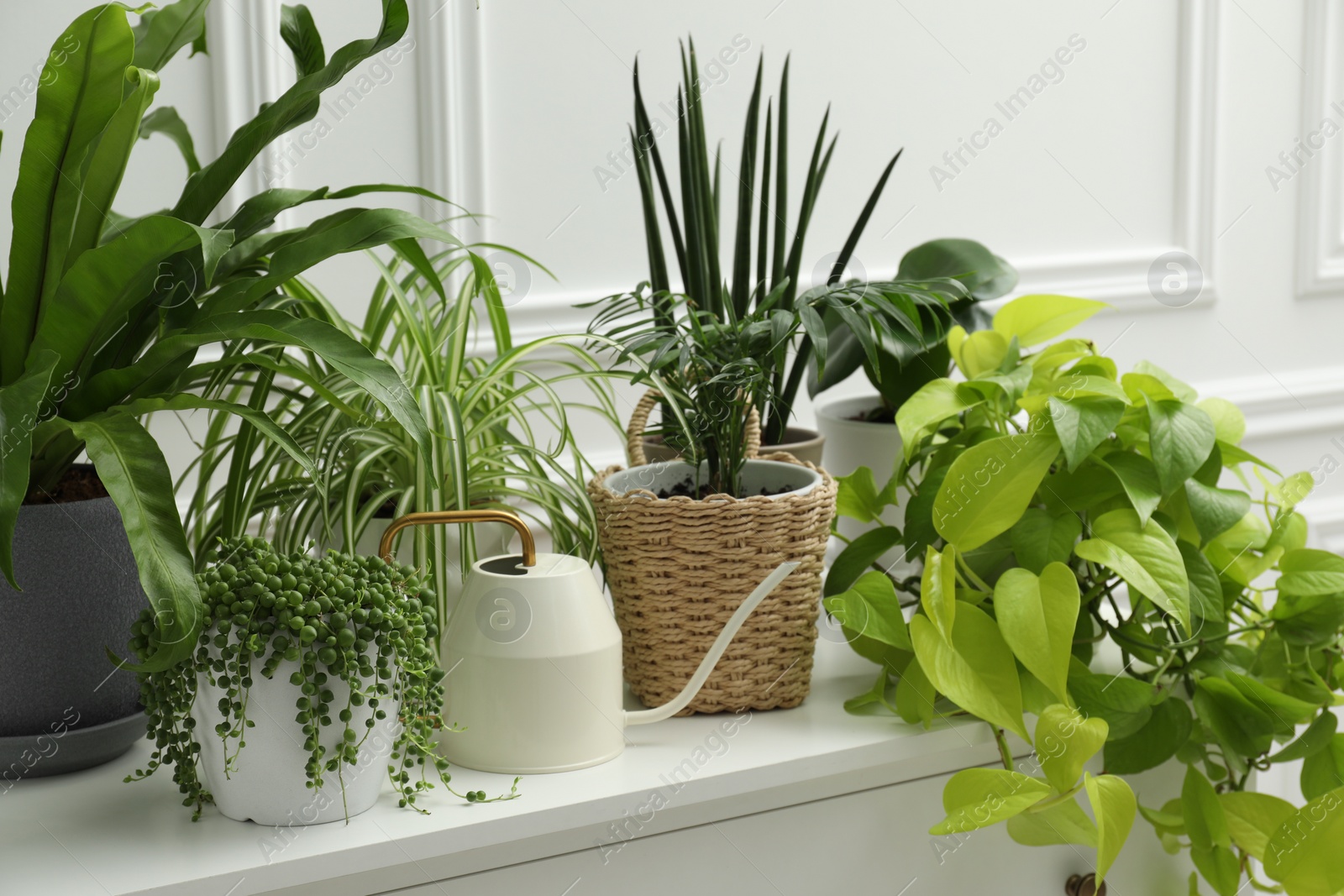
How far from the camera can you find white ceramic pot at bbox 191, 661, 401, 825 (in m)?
0.58

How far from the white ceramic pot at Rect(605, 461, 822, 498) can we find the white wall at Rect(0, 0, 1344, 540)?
47cm

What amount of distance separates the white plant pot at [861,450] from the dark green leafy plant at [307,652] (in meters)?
0.46

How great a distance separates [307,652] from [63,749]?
22cm

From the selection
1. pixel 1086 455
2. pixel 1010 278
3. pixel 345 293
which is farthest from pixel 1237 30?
pixel 345 293

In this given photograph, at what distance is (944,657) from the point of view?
0.68m

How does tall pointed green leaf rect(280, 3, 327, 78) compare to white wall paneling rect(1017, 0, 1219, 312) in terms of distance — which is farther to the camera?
white wall paneling rect(1017, 0, 1219, 312)

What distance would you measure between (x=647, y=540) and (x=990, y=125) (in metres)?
0.98

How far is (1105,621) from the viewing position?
2.55 ft

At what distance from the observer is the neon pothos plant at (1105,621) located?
66cm

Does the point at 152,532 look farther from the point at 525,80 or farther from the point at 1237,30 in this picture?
the point at 1237,30

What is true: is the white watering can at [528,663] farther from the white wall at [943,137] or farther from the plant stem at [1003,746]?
the white wall at [943,137]

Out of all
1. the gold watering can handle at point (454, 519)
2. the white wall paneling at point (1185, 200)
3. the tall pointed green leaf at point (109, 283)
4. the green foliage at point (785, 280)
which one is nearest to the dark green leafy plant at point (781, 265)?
the green foliage at point (785, 280)

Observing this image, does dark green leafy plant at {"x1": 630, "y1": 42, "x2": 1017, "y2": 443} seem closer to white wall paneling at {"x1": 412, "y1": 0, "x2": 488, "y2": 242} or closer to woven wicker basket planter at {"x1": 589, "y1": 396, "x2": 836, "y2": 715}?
woven wicker basket planter at {"x1": 589, "y1": 396, "x2": 836, "y2": 715}

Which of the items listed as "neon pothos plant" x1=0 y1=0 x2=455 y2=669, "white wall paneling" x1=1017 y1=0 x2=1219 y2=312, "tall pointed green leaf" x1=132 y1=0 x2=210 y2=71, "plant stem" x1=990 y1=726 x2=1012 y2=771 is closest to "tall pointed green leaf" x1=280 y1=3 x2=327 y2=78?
"neon pothos plant" x1=0 y1=0 x2=455 y2=669
